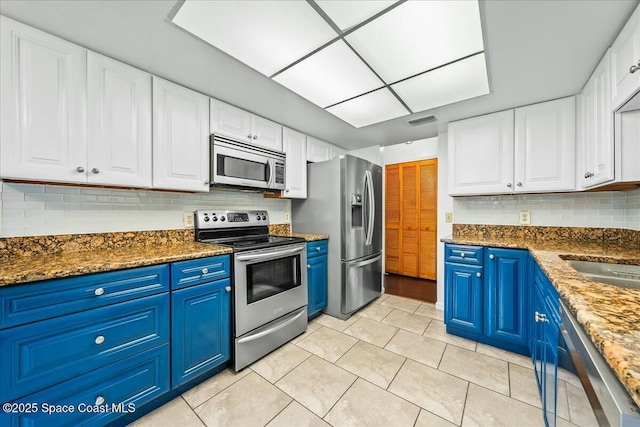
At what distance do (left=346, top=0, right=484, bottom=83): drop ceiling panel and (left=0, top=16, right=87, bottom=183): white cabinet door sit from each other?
1630mm

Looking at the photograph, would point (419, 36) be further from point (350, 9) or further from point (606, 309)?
point (606, 309)

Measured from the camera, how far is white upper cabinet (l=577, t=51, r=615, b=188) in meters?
1.50

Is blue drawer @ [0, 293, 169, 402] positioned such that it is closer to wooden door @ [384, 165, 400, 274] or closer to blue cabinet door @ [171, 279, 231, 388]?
blue cabinet door @ [171, 279, 231, 388]

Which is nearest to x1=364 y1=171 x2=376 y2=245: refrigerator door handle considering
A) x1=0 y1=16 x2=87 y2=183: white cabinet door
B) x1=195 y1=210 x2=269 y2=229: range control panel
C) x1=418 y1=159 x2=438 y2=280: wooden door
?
x1=195 y1=210 x2=269 y2=229: range control panel

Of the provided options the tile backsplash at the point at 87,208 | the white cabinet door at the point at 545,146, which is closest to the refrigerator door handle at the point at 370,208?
the white cabinet door at the point at 545,146

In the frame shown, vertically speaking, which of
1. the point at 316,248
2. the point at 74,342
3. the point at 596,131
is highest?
the point at 596,131

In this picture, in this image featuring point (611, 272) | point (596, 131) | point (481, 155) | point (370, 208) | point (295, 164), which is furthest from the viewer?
point (370, 208)

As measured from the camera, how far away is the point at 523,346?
6.65ft

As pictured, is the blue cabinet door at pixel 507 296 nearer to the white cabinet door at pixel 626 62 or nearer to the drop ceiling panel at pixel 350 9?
the white cabinet door at pixel 626 62

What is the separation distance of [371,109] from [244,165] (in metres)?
1.30

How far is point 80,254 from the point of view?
159 centimetres

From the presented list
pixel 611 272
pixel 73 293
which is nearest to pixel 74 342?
pixel 73 293

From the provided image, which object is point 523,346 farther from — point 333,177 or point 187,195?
point 187,195

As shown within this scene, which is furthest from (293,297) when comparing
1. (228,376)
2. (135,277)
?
(135,277)
